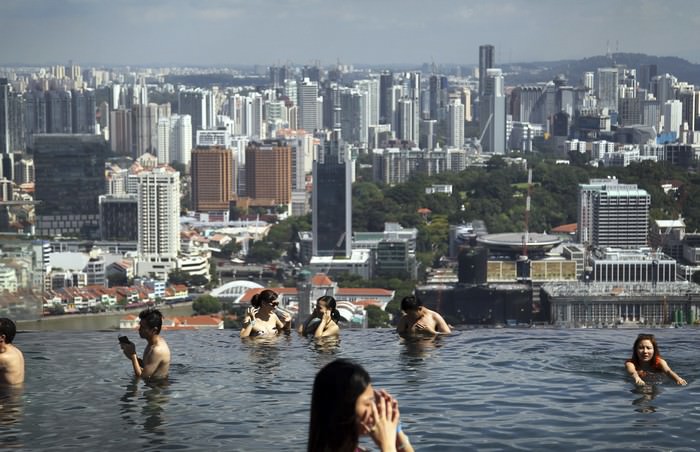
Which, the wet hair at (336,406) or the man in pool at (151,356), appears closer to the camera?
the wet hair at (336,406)

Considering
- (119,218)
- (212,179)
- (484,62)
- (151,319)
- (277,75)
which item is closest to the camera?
(151,319)

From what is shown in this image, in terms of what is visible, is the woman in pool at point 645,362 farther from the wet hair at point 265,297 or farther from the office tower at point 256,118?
the office tower at point 256,118

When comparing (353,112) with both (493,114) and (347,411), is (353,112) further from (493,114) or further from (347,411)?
(347,411)

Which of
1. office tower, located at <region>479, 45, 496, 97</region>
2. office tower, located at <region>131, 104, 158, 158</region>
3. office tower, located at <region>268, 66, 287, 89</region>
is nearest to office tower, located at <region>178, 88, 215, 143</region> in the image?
office tower, located at <region>268, 66, 287, 89</region>

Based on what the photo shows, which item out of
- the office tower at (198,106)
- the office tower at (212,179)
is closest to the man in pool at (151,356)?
the office tower at (212,179)

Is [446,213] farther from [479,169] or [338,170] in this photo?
[479,169]

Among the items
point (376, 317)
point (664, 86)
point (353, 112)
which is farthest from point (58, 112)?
point (376, 317)
